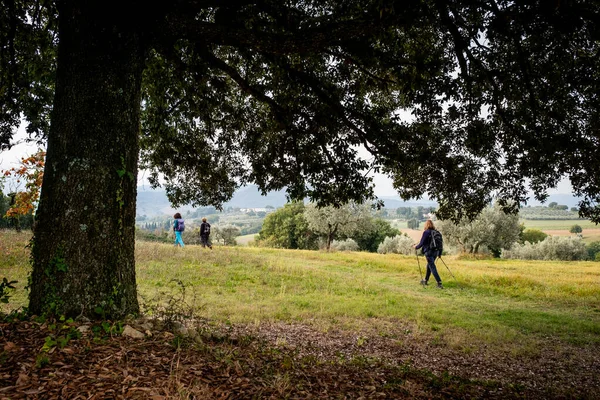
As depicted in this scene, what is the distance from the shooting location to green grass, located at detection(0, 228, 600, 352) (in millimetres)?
8703

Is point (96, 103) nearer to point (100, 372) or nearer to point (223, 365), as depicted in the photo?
point (100, 372)

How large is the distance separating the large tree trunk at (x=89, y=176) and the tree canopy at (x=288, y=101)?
0.02m

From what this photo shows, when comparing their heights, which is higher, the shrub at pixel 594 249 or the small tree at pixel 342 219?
the small tree at pixel 342 219

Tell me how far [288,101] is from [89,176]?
539 cm

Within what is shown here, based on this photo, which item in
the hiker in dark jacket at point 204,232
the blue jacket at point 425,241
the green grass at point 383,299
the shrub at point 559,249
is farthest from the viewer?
the shrub at point 559,249

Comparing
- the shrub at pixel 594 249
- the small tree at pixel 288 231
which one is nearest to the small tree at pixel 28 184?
the small tree at pixel 288 231

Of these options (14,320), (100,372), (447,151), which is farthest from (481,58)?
(14,320)

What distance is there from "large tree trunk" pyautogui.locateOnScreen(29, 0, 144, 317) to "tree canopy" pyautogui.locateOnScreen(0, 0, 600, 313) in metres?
0.02

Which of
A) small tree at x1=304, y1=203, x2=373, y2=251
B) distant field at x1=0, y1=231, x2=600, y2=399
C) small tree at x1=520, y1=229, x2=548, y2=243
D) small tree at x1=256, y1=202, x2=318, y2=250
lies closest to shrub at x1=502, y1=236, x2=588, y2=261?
small tree at x1=304, y1=203, x2=373, y2=251

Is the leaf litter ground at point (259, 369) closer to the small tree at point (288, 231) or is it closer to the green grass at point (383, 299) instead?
the green grass at point (383, 299)

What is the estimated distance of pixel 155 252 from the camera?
724 inches

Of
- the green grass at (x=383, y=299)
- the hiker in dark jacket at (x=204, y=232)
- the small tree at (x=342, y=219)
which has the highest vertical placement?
the small tree at (x=342, y=219)

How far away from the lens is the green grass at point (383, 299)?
28.6ft

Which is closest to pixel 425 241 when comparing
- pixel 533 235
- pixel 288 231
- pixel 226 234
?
pixel 288 231
